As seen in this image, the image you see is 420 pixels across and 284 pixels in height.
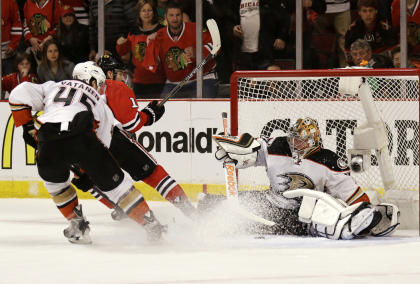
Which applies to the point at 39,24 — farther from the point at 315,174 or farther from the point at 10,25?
the point at 315,174

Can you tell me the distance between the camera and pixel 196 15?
301 inches

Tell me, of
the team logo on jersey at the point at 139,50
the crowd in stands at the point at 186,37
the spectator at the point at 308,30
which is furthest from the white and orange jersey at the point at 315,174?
the team logo on jersey at the point at 139,50

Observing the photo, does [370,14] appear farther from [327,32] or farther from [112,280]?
[112,280]

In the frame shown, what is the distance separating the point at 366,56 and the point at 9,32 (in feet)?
9.67

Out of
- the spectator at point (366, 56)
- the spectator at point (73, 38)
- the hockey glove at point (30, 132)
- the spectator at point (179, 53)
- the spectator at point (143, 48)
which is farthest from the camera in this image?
the spectator at point (73, 38)

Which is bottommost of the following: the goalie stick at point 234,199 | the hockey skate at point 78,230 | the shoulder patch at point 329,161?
the hockey skate at point 78,230

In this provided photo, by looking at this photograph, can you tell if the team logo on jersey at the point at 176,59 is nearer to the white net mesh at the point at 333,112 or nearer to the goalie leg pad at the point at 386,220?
the white net mesh at the point at 333,112

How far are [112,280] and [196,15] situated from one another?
382 centimetres

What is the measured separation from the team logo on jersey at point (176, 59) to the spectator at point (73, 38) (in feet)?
2.34

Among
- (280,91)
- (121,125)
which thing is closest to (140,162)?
(121,125)

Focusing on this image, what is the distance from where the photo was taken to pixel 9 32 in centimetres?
830

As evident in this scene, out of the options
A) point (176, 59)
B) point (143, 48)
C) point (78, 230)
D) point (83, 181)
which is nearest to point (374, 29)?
point (176, 59)

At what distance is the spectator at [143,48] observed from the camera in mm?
7789

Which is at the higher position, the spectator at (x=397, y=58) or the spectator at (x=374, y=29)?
the spectator at (x=374, y=29)
